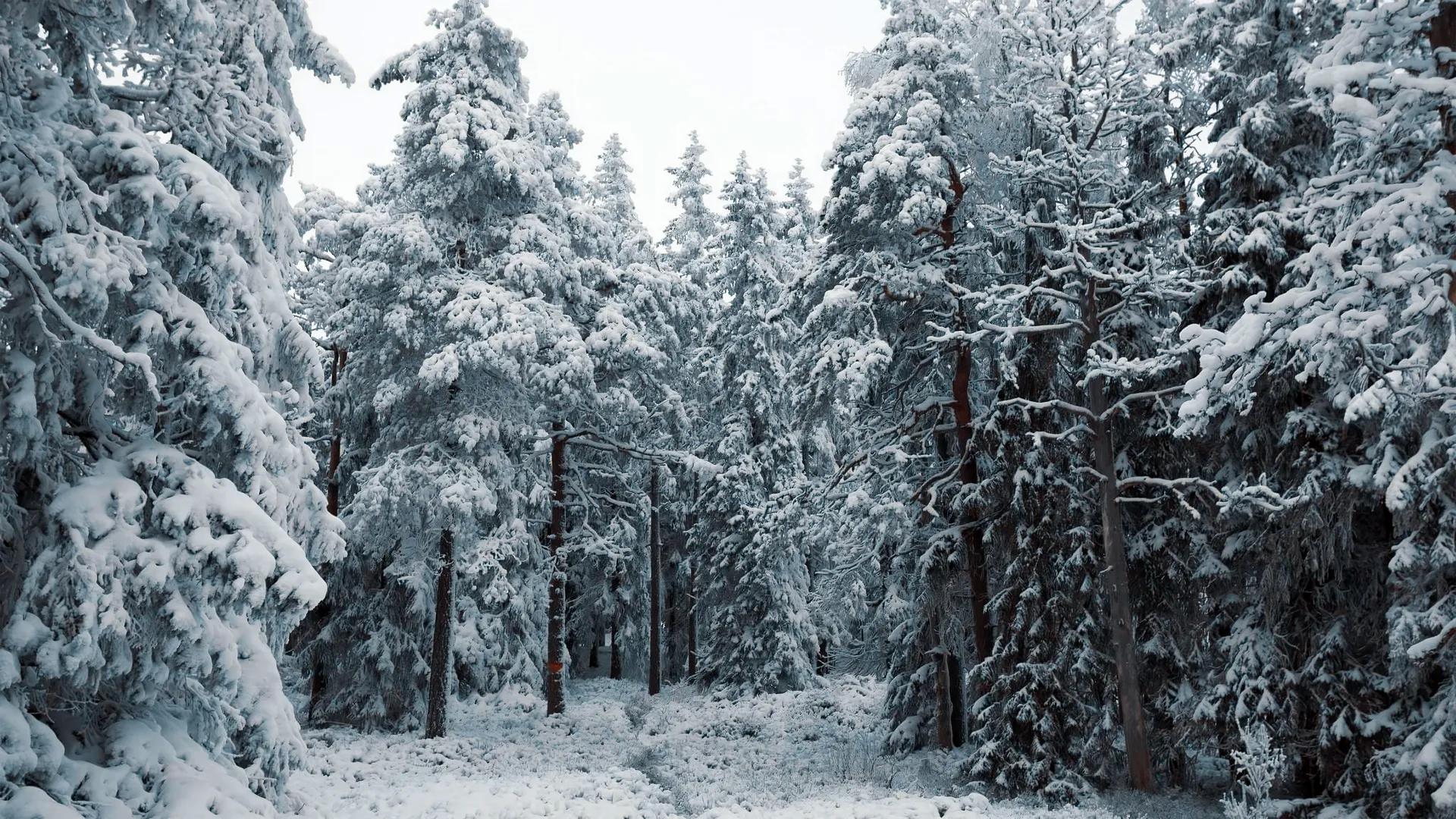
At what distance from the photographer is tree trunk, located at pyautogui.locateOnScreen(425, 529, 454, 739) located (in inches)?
696

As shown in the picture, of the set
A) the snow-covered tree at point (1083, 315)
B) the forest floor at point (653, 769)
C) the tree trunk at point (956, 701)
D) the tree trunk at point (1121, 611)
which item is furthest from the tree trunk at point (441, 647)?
the tree trunk at point (1121, 611)

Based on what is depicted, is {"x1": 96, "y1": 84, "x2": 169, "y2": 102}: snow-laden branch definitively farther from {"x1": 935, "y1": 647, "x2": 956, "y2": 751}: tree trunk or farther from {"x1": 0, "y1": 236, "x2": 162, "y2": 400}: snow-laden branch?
{"x1": 935, "y1": 647, "x2": 956, "y2": 751}: tree trunk

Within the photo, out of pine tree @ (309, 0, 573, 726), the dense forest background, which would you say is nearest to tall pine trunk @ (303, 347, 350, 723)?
the dense forest background

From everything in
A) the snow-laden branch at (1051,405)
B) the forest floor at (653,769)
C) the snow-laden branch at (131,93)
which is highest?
the snow-laden branch at (131,93)

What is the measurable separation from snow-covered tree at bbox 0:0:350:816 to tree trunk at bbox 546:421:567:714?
41.5ft

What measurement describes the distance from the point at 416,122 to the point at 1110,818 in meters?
17.8

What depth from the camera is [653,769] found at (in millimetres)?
15797

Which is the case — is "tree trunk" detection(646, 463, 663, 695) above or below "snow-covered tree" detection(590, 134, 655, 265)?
below

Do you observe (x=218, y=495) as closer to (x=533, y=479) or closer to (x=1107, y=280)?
(x=1107, y=280)

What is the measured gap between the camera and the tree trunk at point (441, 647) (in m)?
17.7

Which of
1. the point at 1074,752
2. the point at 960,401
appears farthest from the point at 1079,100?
the point at 1074,752

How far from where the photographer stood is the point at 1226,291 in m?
13.1

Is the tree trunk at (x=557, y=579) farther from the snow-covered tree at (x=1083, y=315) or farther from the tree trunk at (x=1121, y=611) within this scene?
the tree trunk at (x=1121, y=611)

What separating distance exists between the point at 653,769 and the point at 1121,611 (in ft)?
27.0
